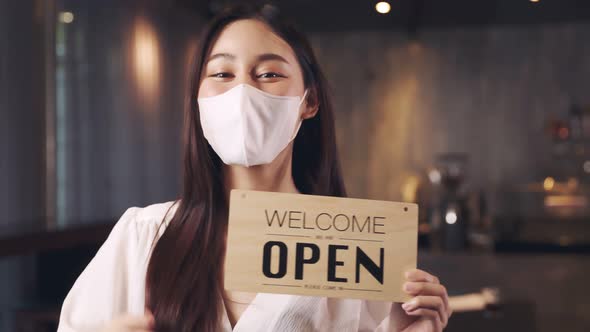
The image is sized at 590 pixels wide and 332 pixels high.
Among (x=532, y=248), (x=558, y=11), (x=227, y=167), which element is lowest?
(x=532, y=248)

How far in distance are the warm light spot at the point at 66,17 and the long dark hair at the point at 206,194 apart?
5.69 ft

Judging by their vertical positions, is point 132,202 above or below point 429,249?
above

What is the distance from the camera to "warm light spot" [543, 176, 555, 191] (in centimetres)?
374

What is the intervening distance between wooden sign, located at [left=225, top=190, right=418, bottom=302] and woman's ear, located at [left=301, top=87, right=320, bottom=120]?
18 cm

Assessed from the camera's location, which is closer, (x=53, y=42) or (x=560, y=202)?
(x=53, y=42)

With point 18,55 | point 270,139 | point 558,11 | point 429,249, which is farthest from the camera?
point 558,11

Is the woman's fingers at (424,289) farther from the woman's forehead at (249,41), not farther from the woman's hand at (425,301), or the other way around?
the woman's forehead at (249,41)

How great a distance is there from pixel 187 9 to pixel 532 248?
1.98 metres

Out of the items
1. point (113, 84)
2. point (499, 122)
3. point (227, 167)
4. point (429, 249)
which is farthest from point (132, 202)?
point (499, 122)

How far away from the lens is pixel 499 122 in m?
3.94

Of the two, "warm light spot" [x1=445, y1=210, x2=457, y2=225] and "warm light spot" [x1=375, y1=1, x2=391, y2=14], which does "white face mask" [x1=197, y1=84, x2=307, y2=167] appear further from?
"warm light spot" [x1=445, y1=210, x2=457, y2=225]

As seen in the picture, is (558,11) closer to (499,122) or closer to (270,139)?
(499,122)

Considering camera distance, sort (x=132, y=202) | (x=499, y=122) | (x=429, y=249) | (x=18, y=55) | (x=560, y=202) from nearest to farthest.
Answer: (x=132, y=202), (x=18, y=55), (x=429, y=249), (x=560, y=202), (x=499, y=122)

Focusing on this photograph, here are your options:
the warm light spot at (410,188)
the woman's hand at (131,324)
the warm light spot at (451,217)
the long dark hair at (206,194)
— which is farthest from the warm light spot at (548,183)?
the woman's hand at (131,324)
